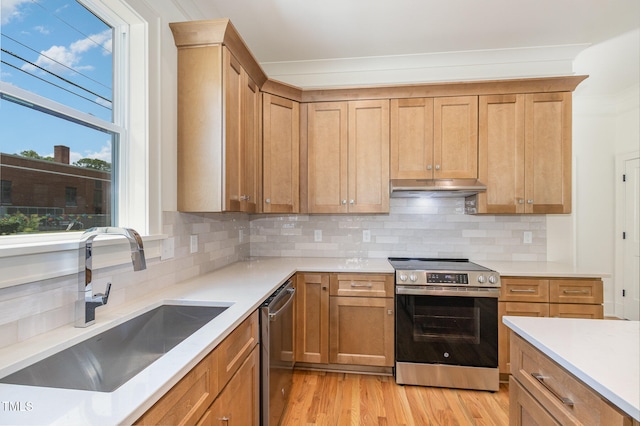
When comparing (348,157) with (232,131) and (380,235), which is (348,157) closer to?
(380,235)

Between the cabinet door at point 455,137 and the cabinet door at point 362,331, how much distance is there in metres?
1.25

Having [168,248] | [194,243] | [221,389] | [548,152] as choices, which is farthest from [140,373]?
[548,152]

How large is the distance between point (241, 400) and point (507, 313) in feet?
6.61

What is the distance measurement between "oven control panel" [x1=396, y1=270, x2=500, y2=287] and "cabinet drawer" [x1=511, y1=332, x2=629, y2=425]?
113 centimetres

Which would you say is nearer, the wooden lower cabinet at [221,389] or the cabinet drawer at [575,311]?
the wooden lower cabinet at [221,389]

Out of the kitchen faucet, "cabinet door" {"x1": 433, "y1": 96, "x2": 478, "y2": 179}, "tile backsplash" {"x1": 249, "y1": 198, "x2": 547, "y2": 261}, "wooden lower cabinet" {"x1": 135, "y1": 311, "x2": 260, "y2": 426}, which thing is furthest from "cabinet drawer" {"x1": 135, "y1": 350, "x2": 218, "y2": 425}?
"cabinet door" {"x1": 433, "y1": 96, "x2": 478, "y2": 179}

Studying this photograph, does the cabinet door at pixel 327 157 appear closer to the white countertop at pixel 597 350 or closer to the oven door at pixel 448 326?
the oven door at pixel 448 326

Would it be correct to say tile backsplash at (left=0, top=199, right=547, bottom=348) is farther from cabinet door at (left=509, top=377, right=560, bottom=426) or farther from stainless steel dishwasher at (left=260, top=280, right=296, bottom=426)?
cabinet door at (left=509, top=377, right=560, bottom=426)

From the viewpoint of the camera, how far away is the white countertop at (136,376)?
2.16 feet

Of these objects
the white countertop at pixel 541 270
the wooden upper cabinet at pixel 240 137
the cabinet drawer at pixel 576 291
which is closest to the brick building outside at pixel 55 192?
the wooden upper cabinet at pixel 240 137

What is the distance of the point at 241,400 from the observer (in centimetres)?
133

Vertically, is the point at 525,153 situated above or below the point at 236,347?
above

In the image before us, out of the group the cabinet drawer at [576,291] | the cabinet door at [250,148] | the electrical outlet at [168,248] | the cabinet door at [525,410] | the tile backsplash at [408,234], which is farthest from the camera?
the tile backsplash at [408,234]

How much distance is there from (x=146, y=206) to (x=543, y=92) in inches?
122
